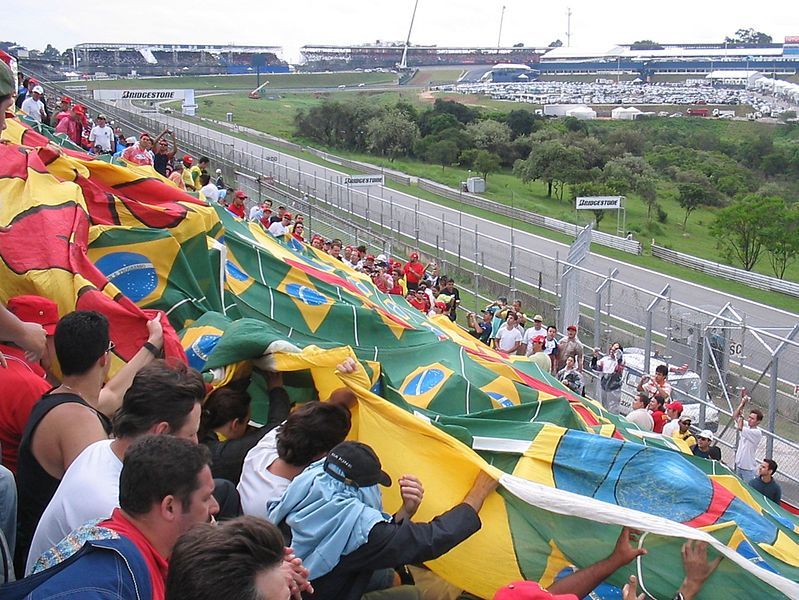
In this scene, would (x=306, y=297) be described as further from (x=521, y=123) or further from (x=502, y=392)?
(x=521, y=123)

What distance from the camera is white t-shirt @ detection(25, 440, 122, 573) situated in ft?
10.9

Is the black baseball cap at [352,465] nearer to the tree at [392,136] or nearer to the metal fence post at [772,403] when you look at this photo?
the metal fence post at [772,403]

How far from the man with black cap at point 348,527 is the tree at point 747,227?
42808 millimetres

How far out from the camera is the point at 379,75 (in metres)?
160

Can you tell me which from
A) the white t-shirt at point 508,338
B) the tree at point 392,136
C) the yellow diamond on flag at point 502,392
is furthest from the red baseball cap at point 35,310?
the tree at point 392,136

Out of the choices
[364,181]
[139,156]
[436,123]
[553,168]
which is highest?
[139,156]

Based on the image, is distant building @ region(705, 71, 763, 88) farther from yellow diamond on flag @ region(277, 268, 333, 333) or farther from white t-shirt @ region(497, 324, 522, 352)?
yellow diamond on flag @ region(277, 268, 333, 333)

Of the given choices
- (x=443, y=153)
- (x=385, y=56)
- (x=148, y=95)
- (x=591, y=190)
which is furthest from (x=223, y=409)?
(x=385, y=56)

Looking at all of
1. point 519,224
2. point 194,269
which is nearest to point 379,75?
point 519,224

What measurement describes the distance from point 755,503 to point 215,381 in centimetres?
350

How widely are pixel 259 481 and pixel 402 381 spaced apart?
103 inches

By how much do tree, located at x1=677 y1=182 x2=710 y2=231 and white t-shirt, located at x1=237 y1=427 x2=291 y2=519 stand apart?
51.5 meters

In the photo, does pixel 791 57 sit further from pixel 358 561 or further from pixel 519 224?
pixel 358 561

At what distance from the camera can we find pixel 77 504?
11.0 feet
